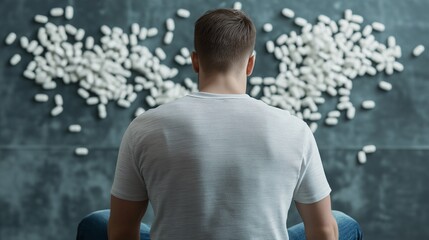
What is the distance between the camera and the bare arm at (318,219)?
4.59 feet

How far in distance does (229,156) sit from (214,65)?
0.18 metres

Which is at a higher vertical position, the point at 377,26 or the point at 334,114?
the point at 377,26

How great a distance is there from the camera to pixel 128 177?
1.38m

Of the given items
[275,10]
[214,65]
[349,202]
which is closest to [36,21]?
[275,10]

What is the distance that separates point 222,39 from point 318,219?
1.24 feet

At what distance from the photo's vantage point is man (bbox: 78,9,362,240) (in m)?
1.30

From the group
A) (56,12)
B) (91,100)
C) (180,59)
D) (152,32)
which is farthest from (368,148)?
(56,12)

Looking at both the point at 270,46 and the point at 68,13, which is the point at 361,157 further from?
the point at 68,13

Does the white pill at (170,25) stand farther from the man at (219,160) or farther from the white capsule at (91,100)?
the man at (219,160)

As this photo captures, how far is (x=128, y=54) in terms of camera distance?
8.98 ft

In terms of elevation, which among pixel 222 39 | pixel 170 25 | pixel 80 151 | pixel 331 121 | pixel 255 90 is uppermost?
pixel 222 39

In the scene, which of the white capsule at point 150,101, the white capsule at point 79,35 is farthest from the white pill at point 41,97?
the white capsule at point 150,101

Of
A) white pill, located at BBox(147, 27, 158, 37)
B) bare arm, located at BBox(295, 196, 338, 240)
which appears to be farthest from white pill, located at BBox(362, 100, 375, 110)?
bare arm, located at BBox(295, 196, 338, 240)

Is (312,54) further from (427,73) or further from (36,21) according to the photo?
(36,21)
